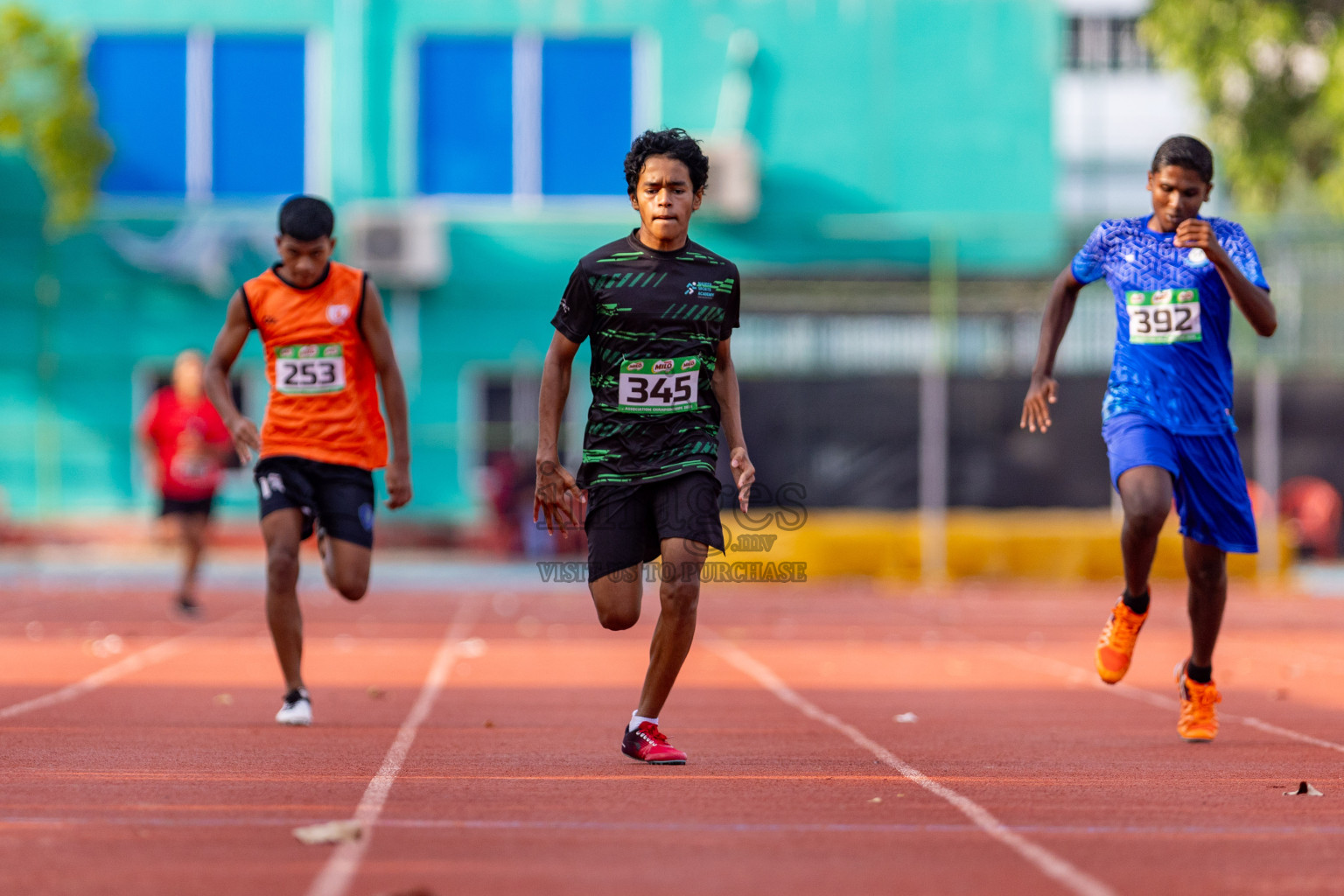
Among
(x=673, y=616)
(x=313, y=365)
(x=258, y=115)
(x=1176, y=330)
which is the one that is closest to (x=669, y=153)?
(x=673, y=616)

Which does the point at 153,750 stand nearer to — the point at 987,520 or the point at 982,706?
the point at 982,706

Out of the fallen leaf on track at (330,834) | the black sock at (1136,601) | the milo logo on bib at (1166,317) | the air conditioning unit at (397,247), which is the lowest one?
the fallen leaf on track at (330,834)

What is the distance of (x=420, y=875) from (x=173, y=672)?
638cm

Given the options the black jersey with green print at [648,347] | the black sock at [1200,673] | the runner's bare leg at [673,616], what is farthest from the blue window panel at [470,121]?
the runner's bare leg at [673,616]

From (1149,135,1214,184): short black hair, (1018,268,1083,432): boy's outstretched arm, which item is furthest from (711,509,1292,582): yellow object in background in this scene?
(1149,135,1214,184): short black hair

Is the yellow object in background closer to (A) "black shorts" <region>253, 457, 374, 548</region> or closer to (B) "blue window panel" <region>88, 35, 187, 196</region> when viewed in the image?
Result: (B) "blue window panel" <region>88, 35, 187, 196</region>

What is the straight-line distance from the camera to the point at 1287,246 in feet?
69.8

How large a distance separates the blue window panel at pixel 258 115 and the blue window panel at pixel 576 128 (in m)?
3.37

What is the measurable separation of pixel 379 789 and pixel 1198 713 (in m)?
3.40

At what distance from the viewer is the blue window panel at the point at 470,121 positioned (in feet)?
86.4

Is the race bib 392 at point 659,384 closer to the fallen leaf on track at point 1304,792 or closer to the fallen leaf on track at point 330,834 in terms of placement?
the fallen leaf on track at point 330,834

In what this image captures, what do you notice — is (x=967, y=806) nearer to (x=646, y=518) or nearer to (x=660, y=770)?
(x=660, y=770)

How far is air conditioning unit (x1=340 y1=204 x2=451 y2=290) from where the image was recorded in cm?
2516

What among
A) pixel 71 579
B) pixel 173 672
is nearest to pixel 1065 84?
pixel 71 579
